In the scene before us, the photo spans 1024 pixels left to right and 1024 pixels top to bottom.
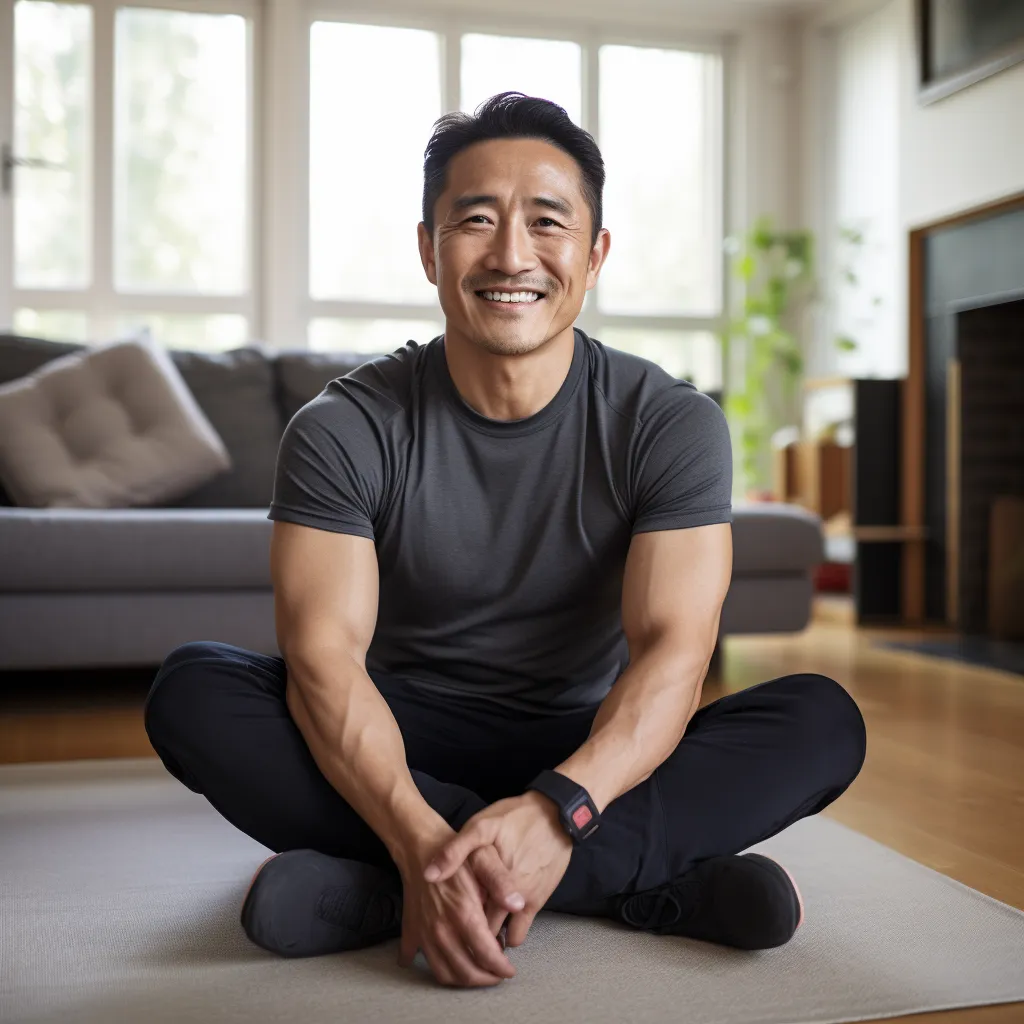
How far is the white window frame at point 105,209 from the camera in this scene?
575 centimetres

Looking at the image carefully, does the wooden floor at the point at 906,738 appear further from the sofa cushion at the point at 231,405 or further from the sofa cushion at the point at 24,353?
the sofa cushion at the point at 24,353

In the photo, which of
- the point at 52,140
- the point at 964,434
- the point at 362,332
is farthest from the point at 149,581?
the point at 52,140

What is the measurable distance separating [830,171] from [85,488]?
4241mm

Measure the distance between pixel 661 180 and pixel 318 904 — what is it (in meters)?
5.71

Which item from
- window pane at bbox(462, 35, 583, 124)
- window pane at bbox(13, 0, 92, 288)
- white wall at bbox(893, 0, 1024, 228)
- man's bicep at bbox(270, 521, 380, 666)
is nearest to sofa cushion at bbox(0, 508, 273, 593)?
man's bicep at bbox(270, 521, 380, 666)

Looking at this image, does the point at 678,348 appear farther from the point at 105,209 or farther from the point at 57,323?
the point at 57,323

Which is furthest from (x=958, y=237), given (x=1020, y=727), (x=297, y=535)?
(x=297, y=535)

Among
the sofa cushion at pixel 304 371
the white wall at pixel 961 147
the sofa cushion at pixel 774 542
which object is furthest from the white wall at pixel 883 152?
the sofa cushion at pixel 304 371

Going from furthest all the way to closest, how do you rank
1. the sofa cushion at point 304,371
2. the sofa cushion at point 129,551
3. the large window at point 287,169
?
the large window at point 287,169 → the sofa cushion at point 304,371 → the sofa cushion at point 129,551

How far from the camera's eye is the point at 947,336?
15.0 ft

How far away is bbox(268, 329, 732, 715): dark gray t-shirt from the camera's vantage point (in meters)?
1.49

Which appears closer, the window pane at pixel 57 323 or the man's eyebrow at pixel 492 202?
the man's eyebrow at pixel 492 202

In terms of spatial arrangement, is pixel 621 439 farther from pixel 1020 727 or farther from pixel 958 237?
pixel 958 237

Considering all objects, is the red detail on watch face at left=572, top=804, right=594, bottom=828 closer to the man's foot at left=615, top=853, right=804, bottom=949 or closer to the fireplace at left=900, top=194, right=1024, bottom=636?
the man's foot at left=615, top=853, right=804, bottom=949
